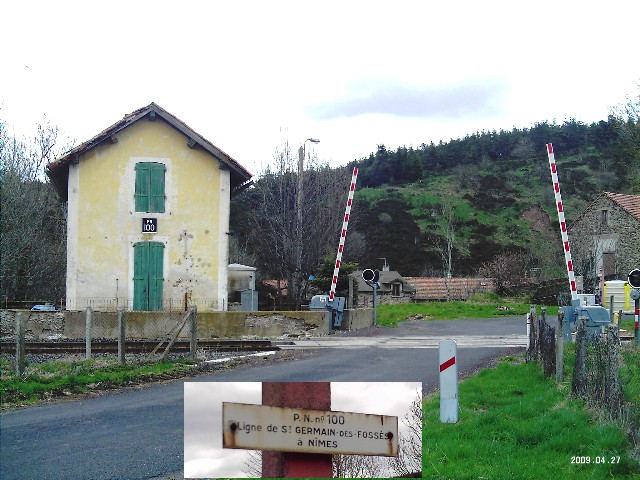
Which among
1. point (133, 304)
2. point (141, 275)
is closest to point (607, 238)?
point (141, 275)

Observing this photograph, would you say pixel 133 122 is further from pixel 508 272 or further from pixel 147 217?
pixel 508 272

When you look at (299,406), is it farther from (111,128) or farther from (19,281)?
(19,281)

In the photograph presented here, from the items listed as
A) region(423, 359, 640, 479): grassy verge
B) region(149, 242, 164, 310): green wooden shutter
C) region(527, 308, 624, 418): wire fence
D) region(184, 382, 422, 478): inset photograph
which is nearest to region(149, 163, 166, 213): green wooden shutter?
region(149, 242, 164, 310): green wooden shutter

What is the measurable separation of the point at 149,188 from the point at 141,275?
2.71 meters

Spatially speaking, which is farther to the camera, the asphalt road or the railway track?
the railway track

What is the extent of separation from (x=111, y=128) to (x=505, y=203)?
2111 inches

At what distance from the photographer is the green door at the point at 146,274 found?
20953 millimetres

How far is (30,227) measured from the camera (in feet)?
100

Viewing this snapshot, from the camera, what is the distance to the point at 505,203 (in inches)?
2677

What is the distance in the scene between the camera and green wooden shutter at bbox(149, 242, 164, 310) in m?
21.0

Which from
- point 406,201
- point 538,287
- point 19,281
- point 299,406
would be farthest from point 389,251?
point 299,406
